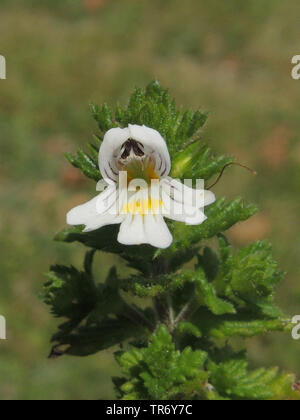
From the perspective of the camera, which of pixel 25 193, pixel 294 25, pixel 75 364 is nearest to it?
pixel 75 364

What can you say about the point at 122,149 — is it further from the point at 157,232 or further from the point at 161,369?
the point at 161,369

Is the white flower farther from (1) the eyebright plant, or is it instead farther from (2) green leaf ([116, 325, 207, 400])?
(2) green leaf ([116, 325, 207, 400])

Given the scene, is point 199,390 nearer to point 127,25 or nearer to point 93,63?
point 93,63

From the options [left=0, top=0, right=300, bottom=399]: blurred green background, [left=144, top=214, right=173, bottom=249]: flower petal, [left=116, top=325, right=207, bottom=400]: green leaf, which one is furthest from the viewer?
[left=0, top=0, right=300, bottom=399]: blurred green background

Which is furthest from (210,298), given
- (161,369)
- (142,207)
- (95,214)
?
(95,214)

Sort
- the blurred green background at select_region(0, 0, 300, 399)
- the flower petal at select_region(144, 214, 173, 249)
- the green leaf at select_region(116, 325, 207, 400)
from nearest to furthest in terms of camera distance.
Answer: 1. the flower petal at select_region(144, 214, 173, 249)
2. the green leaf at select_region(116, 325, 207, 400)
3. the blurred green background at select_region(0, 0, 300, 399)

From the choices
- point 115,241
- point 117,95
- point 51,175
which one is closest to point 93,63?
point 117,95

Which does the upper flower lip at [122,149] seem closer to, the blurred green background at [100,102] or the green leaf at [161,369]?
the green leaf at [161,369]

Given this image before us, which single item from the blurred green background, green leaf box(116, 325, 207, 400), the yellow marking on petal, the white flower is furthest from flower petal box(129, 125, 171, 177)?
the blurred green background
